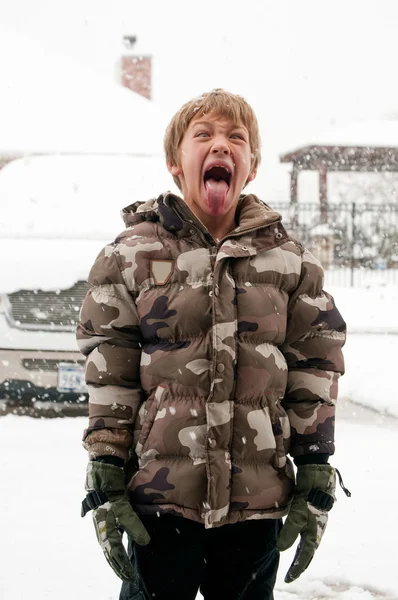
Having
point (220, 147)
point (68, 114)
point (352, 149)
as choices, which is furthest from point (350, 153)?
point (220, 147)

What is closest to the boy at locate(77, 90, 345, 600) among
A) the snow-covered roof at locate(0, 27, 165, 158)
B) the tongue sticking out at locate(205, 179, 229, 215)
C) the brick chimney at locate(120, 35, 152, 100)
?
the tongue sticking out at locate(205, 179, 229, 215)

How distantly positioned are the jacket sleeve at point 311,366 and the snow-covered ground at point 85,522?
1.12 metres

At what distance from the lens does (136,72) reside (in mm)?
16500

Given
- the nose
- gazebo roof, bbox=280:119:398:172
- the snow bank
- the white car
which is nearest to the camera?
the nose

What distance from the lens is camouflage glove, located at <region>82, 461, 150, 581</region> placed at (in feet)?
6.10

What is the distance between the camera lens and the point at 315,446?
6.57ft

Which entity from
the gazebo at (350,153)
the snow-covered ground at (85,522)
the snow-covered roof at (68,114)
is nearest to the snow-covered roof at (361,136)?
the gazebo at (350,153)

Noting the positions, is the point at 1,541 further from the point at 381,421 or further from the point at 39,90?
the point at 39,90

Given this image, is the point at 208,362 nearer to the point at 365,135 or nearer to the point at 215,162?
the point at 215,162

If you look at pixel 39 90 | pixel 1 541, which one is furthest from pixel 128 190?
pixel 1 541

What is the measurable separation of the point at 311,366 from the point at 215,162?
0.60m

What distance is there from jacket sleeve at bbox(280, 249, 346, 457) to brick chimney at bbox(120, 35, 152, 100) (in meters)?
15.0

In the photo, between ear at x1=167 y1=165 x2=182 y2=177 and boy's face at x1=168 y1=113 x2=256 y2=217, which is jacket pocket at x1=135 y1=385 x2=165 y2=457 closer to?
boy's face at x1=168 y1=113 x2=256 y2=217

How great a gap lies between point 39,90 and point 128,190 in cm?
276
